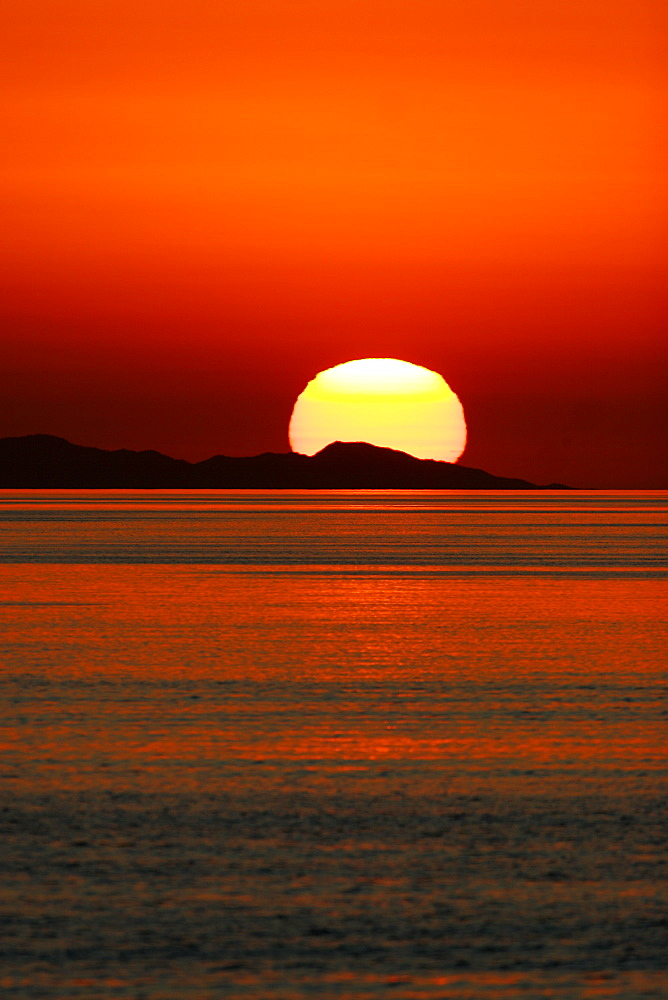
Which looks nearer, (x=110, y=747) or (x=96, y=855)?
(x=96, y=855)

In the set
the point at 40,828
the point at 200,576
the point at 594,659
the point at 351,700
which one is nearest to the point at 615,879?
the point at 40,828

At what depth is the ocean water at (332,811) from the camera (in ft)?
33.3

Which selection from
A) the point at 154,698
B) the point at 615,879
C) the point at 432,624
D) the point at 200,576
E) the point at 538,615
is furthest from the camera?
the point at 200,576

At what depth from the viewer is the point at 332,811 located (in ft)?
48.8

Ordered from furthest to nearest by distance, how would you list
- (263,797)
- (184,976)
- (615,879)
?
(263,797) → (615,879) → (184,976)

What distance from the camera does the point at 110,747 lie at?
61.1 feet

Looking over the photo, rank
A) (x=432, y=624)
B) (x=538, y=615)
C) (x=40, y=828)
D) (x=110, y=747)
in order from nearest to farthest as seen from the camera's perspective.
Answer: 1. (x=40, y=828)
2. (x=110, y=747)
3. (x=432, y=624)
4. (x=538, y=615)

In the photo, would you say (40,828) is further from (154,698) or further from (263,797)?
→ (154,698)

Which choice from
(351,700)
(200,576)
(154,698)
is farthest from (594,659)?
(200,576)

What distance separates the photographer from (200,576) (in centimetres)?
5816

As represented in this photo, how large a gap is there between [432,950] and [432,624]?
2716 centimetres

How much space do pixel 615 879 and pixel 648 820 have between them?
2.43 metres

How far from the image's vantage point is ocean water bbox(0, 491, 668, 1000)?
10164 millimetres

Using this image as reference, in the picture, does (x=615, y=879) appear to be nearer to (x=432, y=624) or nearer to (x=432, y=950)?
(x=432, y=950)
